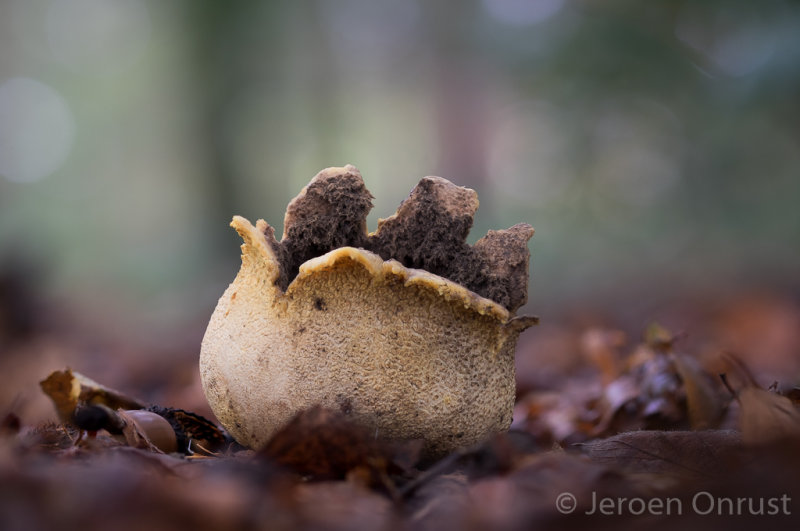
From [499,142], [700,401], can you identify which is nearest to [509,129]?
[499,142]

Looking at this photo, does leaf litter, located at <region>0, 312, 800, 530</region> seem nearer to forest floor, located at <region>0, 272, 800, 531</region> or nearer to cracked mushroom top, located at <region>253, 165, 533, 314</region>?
forest floor, located at <region>0, 272, 800, 531</region>

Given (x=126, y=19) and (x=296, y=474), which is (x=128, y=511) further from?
(x=126, y=19)

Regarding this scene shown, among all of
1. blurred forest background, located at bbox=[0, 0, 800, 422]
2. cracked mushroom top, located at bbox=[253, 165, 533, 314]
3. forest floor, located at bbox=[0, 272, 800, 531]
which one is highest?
blurred forest background, located at bbox=[0, 0, 800, 422]

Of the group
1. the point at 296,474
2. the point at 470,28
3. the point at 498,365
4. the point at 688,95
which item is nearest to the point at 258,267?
the point at 296,474

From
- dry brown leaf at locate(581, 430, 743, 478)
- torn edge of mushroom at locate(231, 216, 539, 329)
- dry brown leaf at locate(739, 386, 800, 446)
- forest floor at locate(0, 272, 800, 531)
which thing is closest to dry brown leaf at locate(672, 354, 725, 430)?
forest floor at locate(0, 272, 800, 531)

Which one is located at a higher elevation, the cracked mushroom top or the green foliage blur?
the green foliage blur

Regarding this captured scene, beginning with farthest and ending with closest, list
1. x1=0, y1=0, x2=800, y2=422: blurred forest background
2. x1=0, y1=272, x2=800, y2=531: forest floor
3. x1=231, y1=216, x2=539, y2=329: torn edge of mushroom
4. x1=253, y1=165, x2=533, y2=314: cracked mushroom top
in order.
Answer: x1=0, y1=0, x2=800, y2=422: blurred forest background, x1=253, y1=165, x2=533, y2=314: cracked mushroom top, x1=231, y1=216, x2=539, y2=329: torn edge of mushroom, x1=0, y1=272, x2=800, y2=531: forest floor

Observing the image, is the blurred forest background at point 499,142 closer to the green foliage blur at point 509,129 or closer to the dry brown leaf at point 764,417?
the green foliage blur at point 509,129
